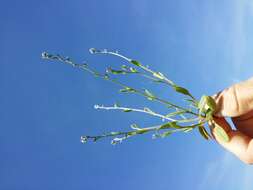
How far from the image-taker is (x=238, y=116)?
8.93ft

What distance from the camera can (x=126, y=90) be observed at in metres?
3.37

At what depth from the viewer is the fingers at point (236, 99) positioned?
2473 mm

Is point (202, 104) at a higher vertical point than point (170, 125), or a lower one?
lower

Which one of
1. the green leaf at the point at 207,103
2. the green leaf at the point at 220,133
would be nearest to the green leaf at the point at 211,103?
the green leaf at the point at 207,103

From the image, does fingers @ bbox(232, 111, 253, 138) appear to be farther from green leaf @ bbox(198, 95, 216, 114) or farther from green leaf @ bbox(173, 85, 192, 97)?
green leaf @ bbox(173, 85, 192, 97)

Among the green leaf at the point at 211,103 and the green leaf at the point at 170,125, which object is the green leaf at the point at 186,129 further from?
the green leaf at the point at 211,103

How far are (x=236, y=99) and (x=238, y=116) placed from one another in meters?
0.25

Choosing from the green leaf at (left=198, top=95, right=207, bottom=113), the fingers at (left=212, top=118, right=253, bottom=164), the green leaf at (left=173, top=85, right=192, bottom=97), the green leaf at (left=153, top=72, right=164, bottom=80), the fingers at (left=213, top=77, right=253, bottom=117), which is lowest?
the fingers at (left=212, top=118, right=253, bottom=164)

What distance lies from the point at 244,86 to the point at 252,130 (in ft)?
1.37

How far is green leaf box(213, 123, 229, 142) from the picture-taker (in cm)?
267

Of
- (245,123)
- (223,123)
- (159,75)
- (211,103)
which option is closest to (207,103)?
(211,103)

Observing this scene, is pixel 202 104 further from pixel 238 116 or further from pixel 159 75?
pixel 159 75

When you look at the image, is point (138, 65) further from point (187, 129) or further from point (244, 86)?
point (244, 86)

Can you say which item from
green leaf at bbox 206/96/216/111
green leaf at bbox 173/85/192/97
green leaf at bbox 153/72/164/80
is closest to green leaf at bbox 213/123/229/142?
green leaf at bbox 206/96/216/111
